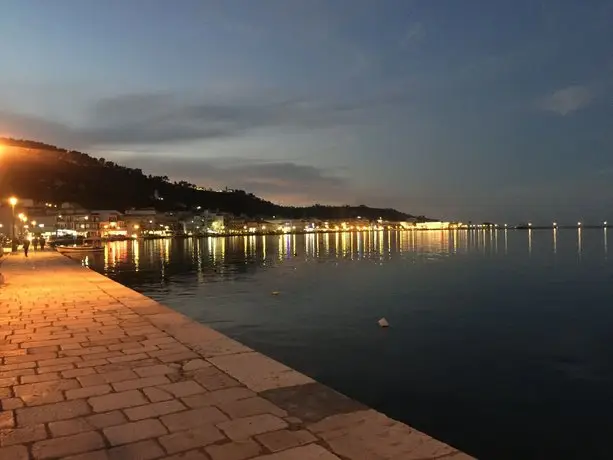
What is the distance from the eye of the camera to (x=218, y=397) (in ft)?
15.7

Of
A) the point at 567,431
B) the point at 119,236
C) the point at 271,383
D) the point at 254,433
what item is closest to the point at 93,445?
the point at 254,433

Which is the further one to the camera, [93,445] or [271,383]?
[271,383]

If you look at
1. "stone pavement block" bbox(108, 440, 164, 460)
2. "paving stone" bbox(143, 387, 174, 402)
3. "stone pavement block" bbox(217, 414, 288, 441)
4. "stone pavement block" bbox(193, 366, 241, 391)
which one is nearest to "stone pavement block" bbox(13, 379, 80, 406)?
"paving stone" bbox(143, 387, 174, 402)

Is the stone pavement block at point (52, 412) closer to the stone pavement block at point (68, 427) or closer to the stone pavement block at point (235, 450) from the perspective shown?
the stone pavement block at point (68, 427)

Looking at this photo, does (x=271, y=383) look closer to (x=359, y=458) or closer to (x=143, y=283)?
(x=359, y=458)

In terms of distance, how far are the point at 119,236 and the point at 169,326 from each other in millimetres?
141929

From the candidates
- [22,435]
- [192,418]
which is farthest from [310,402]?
[22,435]

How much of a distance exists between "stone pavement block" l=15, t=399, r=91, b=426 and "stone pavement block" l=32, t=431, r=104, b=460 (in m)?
0.50

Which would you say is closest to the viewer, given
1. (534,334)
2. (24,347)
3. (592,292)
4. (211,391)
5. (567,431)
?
(211,391)

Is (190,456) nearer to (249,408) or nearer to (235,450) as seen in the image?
(235,450)

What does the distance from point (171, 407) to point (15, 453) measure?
1229 mm

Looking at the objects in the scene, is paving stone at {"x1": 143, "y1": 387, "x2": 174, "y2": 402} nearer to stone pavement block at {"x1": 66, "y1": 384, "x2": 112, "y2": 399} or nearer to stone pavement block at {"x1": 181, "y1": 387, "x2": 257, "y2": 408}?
stone pavement block at {"x1": 181, "y1": 387, "x2": 257, "y2": 408}

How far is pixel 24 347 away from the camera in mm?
7055

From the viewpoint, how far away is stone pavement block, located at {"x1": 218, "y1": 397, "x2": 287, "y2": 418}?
4355mm
